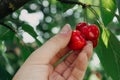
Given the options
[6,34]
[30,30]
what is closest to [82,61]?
[30,30]

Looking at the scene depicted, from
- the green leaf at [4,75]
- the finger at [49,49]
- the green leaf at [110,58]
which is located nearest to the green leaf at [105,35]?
the green leaf at [110,58]

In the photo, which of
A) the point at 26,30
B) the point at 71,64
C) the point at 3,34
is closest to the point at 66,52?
the point at 71,64

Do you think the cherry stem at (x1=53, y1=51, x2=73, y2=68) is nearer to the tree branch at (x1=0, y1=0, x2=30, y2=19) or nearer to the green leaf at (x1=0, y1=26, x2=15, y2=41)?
the tree branch at (x1=0, y1=0, x2=30, y2=19)

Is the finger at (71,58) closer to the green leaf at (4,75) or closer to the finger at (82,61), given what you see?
the finger at (82,61)

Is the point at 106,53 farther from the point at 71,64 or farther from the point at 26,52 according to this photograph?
the point at 26,52

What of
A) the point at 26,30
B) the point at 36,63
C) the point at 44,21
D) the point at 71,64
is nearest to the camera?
the point at 36,63

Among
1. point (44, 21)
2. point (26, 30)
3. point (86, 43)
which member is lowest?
point (44, 21)

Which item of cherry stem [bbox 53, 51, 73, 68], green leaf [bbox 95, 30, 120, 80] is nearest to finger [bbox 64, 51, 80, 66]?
cherry stem [bbox 53, 51, 73, 68]
